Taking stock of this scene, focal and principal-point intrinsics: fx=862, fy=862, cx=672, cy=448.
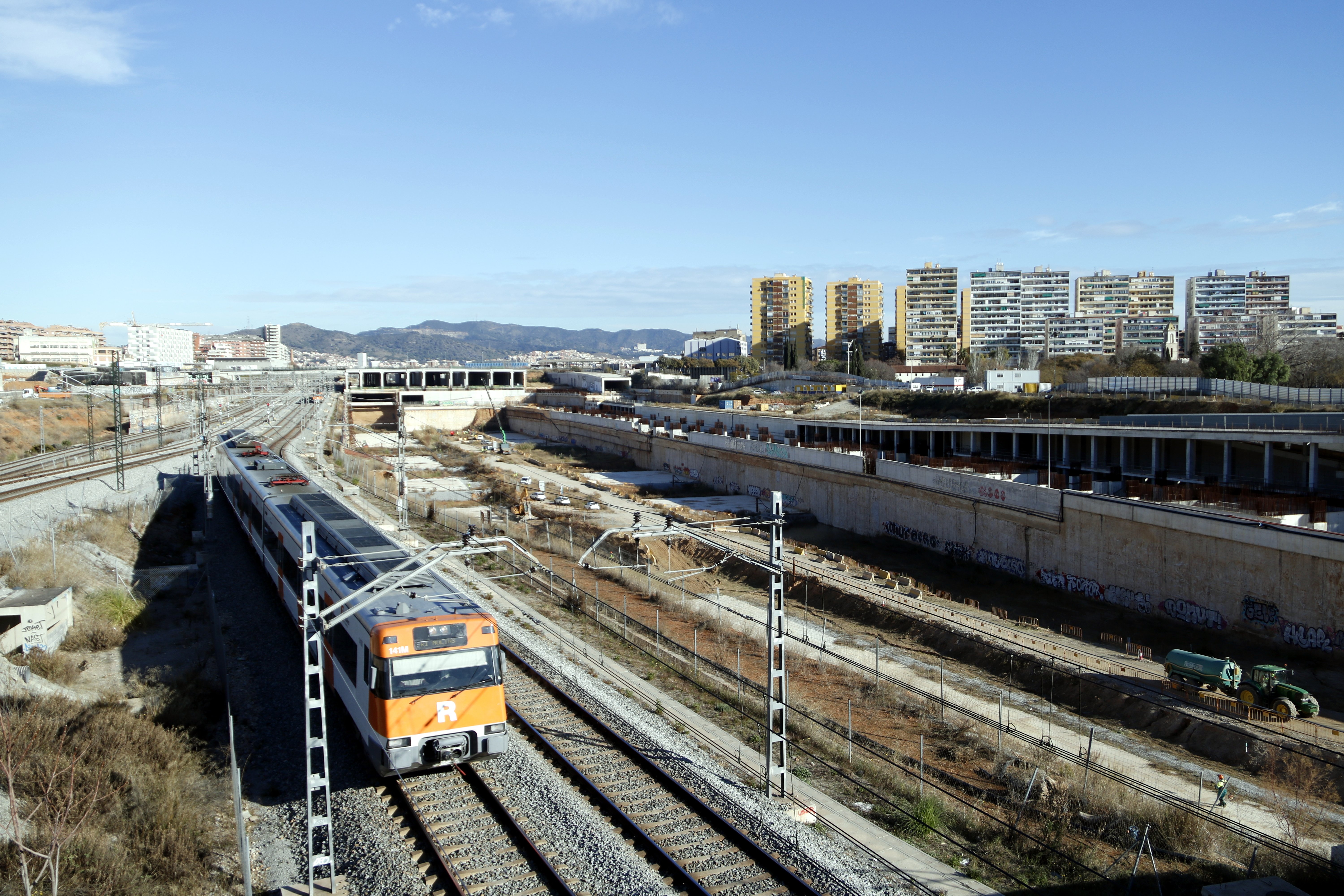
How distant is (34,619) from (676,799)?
17.1 m

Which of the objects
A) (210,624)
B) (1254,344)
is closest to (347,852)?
(210,624)

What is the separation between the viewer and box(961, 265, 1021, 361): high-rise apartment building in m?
169

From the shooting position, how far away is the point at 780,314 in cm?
19162

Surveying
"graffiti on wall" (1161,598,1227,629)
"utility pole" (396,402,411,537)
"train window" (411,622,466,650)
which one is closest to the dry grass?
"train window" (411,622,466,650)

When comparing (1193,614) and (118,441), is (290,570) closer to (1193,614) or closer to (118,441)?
(118,441)

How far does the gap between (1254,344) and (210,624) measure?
103 metres

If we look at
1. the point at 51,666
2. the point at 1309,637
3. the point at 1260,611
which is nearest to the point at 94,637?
the point at 51,666

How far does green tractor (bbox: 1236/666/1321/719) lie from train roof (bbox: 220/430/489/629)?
2000cm

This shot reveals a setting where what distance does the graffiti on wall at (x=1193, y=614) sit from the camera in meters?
29.8

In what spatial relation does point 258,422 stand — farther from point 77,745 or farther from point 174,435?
point 77,745

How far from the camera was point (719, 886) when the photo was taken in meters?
12.0

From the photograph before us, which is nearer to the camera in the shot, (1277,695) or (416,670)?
(416,670)

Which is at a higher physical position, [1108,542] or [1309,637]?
[1108,542]

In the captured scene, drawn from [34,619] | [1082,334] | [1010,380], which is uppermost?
[1082,334]
